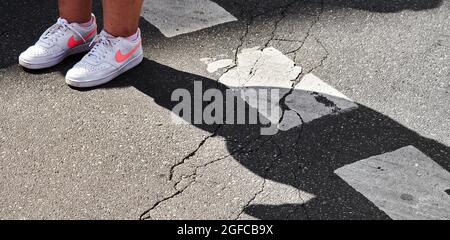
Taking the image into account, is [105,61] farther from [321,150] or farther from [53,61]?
[321,150]

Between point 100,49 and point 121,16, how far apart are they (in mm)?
206

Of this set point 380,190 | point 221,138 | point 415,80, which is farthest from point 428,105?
point 221,138

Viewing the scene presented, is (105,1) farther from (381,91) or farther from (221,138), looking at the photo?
(381,91)

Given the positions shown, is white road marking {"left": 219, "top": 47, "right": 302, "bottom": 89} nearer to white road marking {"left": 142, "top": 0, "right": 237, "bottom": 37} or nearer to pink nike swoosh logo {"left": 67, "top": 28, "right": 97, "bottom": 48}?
white road marking {"left": 142, "top": 0, "right": 237, "bottom": 37}

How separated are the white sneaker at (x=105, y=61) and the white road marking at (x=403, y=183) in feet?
3.80

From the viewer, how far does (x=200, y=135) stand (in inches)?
108

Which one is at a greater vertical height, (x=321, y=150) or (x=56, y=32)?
(x=321, y=150)

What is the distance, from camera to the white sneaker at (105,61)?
3.02 m

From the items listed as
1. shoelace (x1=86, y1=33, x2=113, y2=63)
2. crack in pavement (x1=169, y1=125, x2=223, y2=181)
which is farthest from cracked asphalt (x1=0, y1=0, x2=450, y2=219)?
shoelace (x1=86, y1=33, x2=113, y2=63)

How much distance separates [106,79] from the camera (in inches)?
121

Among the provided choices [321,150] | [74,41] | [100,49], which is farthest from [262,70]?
[74,41]

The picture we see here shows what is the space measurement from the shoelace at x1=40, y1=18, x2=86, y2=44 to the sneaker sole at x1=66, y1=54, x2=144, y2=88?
260mm

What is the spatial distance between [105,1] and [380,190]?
4.81ft

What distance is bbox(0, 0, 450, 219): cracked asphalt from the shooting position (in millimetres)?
2432
